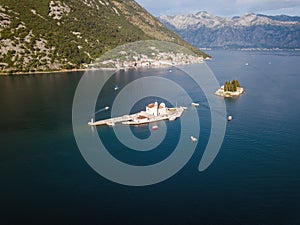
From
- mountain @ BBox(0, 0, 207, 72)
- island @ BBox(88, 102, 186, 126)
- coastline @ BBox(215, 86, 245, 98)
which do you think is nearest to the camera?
island @ BBox(88, 102, 186, 126)

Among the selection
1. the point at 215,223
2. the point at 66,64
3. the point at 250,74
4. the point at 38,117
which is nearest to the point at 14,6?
the point at 66,64

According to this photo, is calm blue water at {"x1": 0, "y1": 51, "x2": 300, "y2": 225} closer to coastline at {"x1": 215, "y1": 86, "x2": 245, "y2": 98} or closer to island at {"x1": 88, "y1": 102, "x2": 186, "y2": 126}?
island at {"x1": 88, "y1": 102, "x2": 186, "y2": 126}

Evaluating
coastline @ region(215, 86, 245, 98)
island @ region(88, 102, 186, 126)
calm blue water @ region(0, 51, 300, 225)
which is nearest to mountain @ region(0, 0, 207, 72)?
calm blue water @ region(0, 51, 300, 225)

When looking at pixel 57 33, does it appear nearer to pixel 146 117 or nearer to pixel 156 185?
pixel 146 117

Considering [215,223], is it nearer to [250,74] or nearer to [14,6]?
[250,74]

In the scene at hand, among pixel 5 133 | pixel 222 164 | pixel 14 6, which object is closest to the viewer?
pixel 222 164
